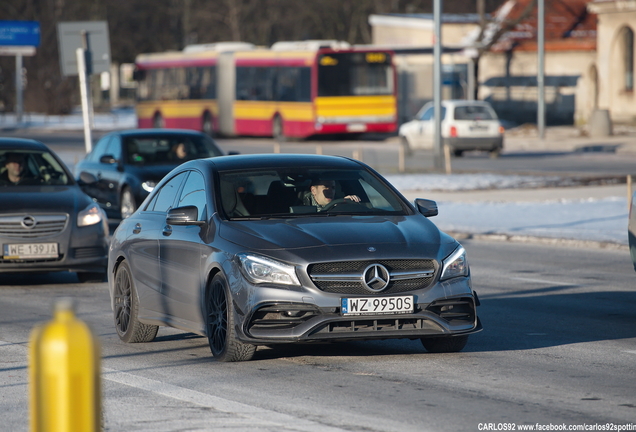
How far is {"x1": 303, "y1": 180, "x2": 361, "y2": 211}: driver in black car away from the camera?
878cm

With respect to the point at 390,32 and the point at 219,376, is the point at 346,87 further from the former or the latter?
the point at 219,376

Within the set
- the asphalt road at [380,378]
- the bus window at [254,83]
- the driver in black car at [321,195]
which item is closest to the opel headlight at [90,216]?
the asphalt road at [380,378]

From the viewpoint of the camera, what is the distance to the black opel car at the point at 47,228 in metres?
12.8

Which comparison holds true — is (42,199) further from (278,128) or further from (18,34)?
(18,34)

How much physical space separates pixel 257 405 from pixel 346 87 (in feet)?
124

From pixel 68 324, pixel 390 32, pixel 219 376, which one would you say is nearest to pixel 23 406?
pixel 219 376

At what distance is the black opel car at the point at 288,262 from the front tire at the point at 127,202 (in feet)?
32.0

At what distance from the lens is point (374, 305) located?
7.71 meters

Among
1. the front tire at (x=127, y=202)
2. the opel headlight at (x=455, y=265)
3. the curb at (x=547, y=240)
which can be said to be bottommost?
the curb at (x=547, y=240)

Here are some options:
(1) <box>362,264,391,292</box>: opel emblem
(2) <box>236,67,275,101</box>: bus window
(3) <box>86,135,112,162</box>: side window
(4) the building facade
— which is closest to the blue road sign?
(2) <box>236,67,275,101</box>: bus window

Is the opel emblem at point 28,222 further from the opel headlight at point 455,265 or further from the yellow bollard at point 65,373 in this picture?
the yellow bollard at point 65,373

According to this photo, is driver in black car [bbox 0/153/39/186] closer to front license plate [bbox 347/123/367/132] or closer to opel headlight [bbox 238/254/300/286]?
opel headlight [bbox 238/254/300/286]

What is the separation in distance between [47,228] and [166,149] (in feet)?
22.6

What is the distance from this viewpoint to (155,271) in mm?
9102
